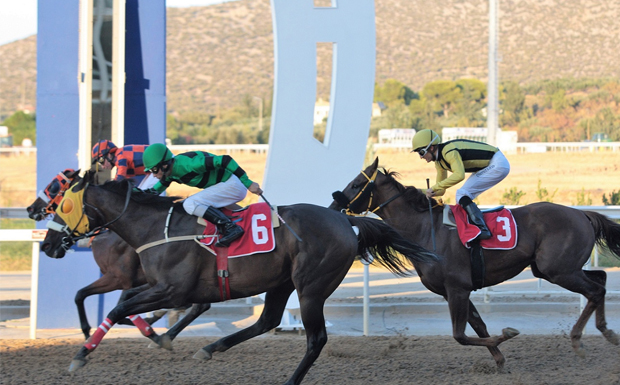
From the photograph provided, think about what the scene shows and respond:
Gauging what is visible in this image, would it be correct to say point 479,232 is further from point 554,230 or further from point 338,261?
point 338,261

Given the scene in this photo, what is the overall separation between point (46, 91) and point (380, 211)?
10.8 ft

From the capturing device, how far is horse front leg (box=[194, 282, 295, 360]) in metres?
4.62

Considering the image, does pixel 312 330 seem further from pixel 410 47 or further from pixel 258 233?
pixel 410 47

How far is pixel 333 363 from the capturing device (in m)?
5.04

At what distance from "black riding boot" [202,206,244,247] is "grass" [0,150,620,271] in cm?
1689

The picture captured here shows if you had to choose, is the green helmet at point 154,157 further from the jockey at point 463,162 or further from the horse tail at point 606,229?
the horse tail at point 606,229

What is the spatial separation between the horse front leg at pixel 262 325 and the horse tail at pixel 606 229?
7.84ft

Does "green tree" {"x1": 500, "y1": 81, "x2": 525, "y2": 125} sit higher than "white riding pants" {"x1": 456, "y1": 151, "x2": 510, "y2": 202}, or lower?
higher

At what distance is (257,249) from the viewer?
4.33 meters

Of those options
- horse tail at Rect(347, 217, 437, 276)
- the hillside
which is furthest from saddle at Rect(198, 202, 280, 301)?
the hillside

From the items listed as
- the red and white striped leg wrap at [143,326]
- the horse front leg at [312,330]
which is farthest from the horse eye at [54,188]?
the horse front leg at [312,330]

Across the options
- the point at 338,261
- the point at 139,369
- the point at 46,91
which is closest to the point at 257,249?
the point at 338,261

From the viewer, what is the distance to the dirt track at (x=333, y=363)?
452 cm

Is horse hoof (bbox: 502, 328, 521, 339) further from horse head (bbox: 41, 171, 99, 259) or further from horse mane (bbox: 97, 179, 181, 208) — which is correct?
horse head (bbox: 41, 171, 99, 259)
